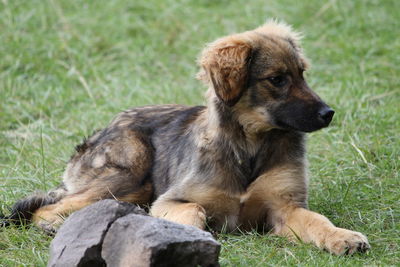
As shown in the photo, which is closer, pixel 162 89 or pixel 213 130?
pixel 213 130

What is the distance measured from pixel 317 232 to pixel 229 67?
1440 millimetres

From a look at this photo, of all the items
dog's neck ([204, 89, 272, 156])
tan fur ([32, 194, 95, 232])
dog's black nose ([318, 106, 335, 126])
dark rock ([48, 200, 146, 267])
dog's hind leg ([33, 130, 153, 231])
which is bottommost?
tan fur ([32, 194, 95, 232])

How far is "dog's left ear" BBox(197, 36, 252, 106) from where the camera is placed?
230 inches

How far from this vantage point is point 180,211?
576cm

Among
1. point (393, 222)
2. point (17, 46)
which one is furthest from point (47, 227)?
point (17, 46)

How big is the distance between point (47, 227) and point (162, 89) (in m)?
4.11

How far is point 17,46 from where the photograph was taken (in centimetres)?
1099

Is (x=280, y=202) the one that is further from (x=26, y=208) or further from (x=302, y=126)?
(x=26, y=208)

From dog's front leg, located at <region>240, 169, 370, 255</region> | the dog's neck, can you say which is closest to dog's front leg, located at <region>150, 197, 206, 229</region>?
dog's front leg, located at <region>240, 169, 370, 255</region>

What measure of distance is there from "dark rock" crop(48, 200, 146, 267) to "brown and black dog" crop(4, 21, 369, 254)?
0.87 meters

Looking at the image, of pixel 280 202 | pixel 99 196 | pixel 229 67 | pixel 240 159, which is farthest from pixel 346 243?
pixel 99 196

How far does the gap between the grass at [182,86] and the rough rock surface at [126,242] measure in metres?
0.49

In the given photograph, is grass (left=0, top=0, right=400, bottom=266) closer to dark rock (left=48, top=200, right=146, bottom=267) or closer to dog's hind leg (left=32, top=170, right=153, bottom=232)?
dog's hind leg (left=32, top=170, right=153, bottom=232)

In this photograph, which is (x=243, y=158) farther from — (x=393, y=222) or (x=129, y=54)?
(x=129, y=54)
